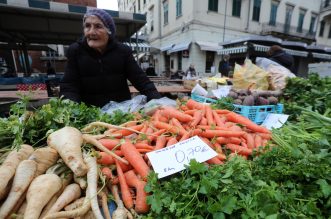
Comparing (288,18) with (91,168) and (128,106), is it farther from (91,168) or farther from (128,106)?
(91,168)

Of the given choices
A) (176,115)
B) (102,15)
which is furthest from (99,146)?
(102,15)

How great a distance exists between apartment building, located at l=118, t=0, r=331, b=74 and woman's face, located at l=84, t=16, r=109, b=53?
10285mm

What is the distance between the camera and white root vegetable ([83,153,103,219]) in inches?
33.0

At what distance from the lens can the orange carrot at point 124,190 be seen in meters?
0.91

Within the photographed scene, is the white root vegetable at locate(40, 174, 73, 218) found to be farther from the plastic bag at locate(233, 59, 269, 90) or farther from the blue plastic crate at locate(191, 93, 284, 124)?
the plastic bag at locate(233, 59, 269, 90)

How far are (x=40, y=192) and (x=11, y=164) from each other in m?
0.22

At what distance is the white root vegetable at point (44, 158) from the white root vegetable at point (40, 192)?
0.26ft

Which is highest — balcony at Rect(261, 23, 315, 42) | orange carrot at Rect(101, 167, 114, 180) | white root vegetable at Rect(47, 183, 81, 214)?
balcony at Rect(261, 23, 315, 42)

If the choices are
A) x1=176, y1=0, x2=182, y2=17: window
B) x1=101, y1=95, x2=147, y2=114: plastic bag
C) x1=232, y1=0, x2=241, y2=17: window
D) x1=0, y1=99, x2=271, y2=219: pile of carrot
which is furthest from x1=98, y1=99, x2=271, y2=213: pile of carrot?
x1=232, y1=0, x2=241, y2=17: window

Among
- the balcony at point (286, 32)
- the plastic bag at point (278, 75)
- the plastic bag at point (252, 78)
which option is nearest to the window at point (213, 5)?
the balcony at point (286, 32)

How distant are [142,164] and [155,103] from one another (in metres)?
0.71

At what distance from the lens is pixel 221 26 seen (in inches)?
583

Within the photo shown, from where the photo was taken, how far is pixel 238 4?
591 inches

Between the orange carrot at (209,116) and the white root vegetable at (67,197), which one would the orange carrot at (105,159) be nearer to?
the white root vegetable at (67,197)
